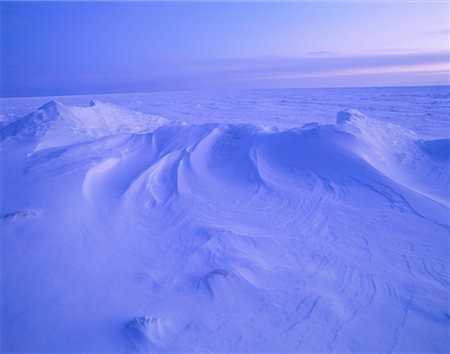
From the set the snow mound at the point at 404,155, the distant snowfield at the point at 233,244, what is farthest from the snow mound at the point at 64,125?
the snow mound at the point at 404,155

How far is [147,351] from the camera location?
2.80 metres

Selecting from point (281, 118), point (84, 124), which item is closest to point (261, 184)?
point (84, 124)

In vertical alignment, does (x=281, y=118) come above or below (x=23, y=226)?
below

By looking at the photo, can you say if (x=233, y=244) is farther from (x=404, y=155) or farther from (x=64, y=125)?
(x=64, y=125)

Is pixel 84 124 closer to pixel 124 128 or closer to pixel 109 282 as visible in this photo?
pixel 124 128

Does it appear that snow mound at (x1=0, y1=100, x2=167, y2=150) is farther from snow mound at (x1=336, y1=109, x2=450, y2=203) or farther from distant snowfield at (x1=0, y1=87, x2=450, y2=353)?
snow mound at (x1=336, y1=109, x2=450, y2=203)

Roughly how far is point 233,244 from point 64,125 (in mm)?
7860

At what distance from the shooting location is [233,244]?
13.6 ft

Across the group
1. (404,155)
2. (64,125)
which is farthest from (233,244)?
Result: (64,125)

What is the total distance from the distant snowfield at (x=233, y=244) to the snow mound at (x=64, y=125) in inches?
57.8

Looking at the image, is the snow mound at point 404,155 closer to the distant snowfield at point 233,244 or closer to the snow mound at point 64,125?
the distant snowfield at point 233,244

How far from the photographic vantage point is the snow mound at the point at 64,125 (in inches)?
351

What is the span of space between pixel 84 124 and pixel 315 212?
27.7 feet

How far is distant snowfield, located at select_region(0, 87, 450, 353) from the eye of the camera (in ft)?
9.75
